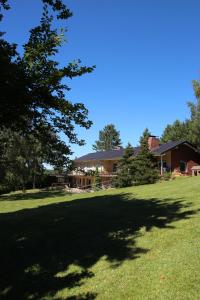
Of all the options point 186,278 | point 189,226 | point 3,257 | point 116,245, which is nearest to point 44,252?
point 3,257

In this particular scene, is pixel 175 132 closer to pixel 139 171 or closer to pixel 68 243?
pixel 139 171

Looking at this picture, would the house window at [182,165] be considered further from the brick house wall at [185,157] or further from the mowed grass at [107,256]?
the mowed grass at [107,256]

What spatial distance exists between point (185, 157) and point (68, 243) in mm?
44551

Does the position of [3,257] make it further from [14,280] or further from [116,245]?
[116,245]

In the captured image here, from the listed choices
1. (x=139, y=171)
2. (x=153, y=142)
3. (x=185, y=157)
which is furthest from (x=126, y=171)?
(x=153, y=142)

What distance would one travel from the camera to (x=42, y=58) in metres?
10.3

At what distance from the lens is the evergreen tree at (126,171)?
43.7m

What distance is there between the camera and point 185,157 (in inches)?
2159

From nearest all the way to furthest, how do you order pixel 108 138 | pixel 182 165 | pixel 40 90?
pixel 40 90 < pixel 182 165 < pixel 108 138

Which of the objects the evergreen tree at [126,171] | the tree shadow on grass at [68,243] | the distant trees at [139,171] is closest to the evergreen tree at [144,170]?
the distant trees at [139,171]

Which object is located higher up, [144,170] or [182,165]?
[182,165]

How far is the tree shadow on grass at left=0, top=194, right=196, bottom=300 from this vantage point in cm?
937

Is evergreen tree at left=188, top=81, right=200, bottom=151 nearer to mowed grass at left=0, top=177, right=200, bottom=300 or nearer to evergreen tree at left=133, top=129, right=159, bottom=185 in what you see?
evergreen tree at left=133, top=129, right=159, bottom=185

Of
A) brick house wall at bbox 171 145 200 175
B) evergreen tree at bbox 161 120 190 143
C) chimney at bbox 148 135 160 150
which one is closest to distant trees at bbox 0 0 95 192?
brick house wall at bbox 171 145 200 175
